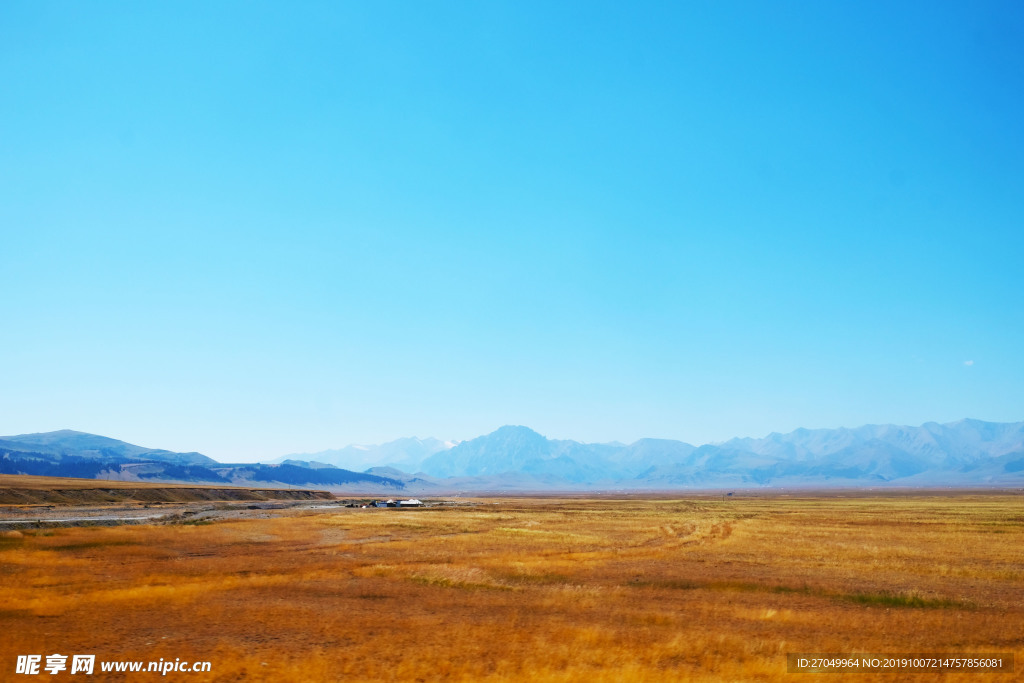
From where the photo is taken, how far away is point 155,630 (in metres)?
19.3

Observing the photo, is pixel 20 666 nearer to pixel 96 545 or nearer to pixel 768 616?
pixel 768 616

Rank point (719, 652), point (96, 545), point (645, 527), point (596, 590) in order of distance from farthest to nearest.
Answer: point (645, 527)
point (96, 545)
point (596, 590)
point (719, 652)

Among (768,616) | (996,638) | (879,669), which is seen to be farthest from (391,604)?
(996,638)

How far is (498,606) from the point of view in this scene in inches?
951

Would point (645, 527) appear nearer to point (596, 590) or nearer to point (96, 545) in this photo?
point (596, 590)

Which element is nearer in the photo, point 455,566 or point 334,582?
point 334,582

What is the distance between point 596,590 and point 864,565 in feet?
60.1

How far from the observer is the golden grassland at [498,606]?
55.7 ft

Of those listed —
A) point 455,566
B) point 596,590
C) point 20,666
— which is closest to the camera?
point 20,666

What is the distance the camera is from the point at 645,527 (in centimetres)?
6556

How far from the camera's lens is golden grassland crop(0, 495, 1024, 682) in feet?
55.7

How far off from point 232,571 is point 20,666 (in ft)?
53.3

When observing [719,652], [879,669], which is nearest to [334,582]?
[719,652]

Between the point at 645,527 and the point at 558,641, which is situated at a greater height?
the point at 558,641
